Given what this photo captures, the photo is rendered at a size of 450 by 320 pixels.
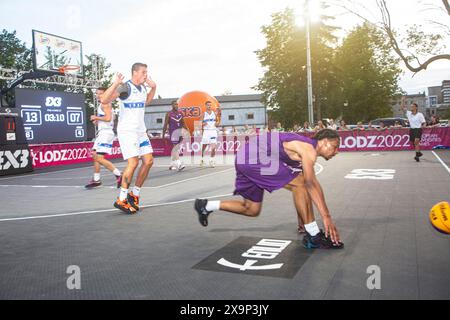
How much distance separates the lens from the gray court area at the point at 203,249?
9.64 feet

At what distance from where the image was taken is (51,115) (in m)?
27.3

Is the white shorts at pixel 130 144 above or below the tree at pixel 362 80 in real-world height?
below

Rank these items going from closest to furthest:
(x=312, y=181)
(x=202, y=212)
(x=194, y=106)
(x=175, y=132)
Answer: (x=312, y=181)
(x=202, y=212)
(x=175, y=132)
(x=194, y=106)

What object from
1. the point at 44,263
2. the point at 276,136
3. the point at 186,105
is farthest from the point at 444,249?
the point at 186,105

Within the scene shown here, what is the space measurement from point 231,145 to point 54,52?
617 inches

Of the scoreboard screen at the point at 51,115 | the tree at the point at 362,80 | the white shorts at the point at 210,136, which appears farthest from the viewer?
the tree at the point at 362,80

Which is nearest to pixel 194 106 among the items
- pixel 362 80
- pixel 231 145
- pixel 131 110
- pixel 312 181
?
pixel 231 145

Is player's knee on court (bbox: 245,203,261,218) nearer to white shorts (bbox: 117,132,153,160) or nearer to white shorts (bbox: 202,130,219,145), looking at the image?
white shorts (bbox: 117,132,153,160)

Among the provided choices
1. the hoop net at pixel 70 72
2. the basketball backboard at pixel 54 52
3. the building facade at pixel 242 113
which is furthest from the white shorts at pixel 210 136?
the building facade at pixel 242 113

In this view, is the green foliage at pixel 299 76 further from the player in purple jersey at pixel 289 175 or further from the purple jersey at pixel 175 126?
the player in purple jersey at pixel 289 175

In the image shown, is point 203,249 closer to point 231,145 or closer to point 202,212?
point 202,212

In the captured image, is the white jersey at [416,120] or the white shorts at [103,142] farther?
the white jersey at [416,120]

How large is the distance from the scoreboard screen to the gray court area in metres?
20.4

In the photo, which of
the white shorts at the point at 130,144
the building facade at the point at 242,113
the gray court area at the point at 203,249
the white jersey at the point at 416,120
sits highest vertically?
the building facade at the point at 242,113
